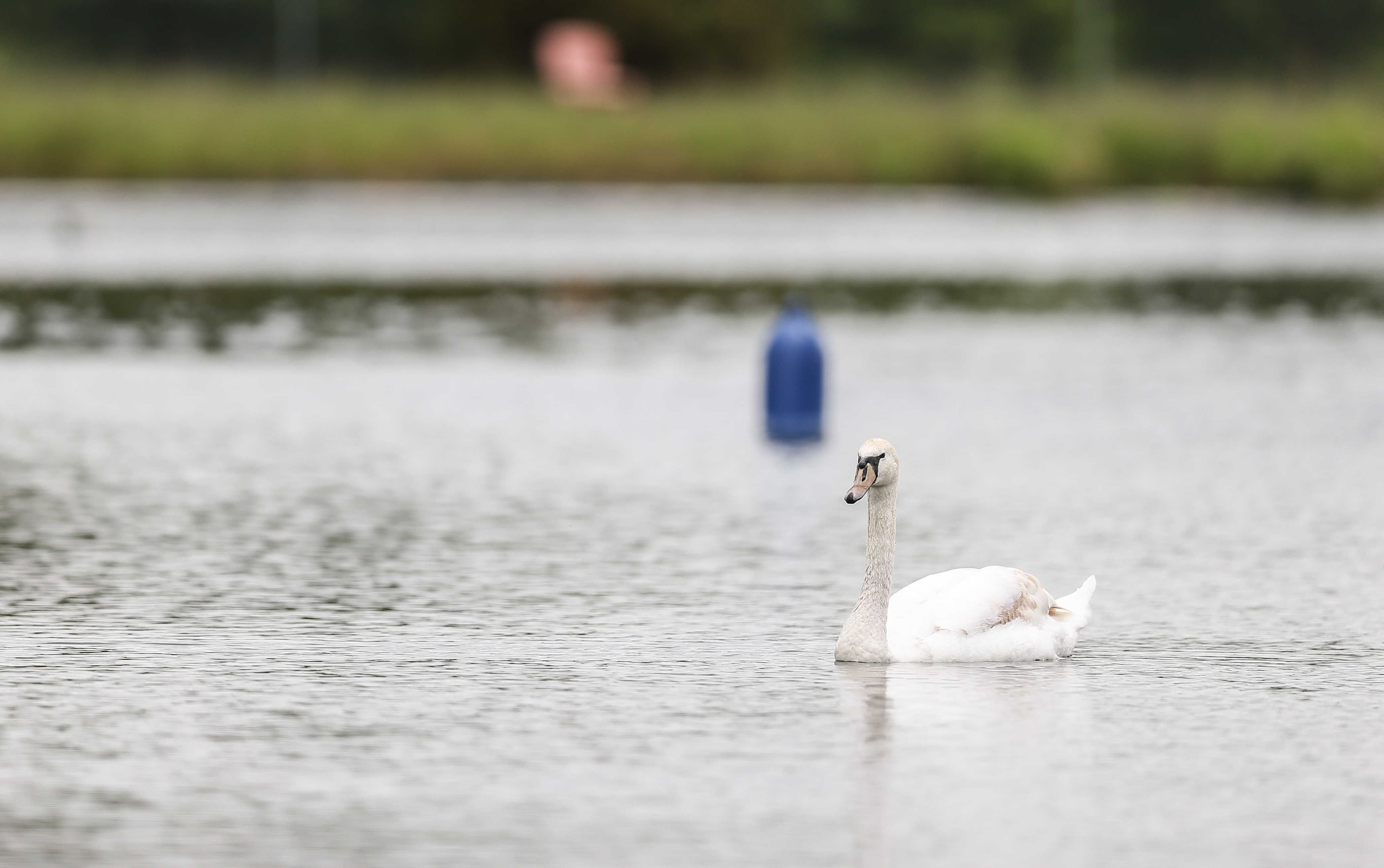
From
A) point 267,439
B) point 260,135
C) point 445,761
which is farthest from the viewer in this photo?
point 260,135

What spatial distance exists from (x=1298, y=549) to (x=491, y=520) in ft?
12.9

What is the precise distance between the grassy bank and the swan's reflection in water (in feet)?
120

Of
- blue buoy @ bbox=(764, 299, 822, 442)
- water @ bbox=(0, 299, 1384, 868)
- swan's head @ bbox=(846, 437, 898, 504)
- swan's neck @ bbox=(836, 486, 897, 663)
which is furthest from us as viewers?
blue buoy @ bbox=(764, 299, 822, 442)

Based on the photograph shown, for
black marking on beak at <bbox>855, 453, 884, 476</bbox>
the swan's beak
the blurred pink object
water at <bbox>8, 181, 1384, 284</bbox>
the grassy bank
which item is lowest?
the swan's beak

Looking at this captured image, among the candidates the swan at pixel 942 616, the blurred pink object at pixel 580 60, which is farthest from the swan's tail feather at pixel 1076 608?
the blurred pink object at pixel 580 60

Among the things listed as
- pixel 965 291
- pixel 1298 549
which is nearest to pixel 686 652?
pixel 1298 549

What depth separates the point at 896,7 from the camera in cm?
8062

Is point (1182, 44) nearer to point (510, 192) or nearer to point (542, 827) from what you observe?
point (510, 192)

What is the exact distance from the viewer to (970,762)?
8500 mm

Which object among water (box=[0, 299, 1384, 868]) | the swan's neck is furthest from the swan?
water (box=[0, 299, 1384, 868])

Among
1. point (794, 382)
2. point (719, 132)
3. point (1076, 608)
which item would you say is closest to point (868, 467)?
point (1076, 608)

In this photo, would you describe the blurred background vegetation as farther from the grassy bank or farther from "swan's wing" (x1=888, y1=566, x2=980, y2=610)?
"swan's wing" (x1=888, y1=566, x2=980, y2=610)

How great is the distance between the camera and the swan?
33.1 ft

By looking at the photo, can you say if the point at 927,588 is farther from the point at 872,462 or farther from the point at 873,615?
the point at 872,462
